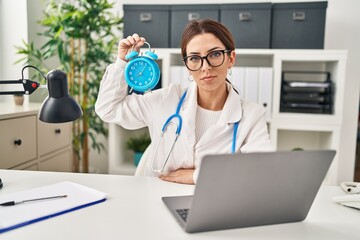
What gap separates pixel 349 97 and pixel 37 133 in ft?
7.30

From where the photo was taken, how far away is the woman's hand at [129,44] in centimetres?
132

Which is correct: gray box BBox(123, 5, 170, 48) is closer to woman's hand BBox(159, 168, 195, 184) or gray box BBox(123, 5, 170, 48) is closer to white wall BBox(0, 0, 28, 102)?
white wall BBox(0, 0, 28, 102)

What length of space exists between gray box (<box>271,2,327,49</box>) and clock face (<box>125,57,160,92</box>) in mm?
1334

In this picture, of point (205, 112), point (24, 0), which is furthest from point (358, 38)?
point (24, 0)

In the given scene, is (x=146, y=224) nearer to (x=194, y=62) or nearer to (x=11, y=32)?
(x=194, y=62)

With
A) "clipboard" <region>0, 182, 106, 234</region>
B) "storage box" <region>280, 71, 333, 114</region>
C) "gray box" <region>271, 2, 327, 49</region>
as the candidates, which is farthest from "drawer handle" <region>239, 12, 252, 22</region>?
"clipboard" <region>0, 182, 106, 234</region>

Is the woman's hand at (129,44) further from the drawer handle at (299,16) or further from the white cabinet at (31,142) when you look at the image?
the drawer handle at (299,16)

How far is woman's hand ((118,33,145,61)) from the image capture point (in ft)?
4.34

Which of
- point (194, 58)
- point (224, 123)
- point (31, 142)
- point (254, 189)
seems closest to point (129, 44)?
point (194, 58)

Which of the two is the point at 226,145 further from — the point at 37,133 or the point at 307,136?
the point at 307,136

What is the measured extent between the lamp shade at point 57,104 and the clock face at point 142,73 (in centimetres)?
32

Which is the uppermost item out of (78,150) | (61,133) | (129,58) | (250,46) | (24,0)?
(24,0)

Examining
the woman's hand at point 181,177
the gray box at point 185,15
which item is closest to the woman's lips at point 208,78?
the woman's hand at point 181,177

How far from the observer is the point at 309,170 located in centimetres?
76
